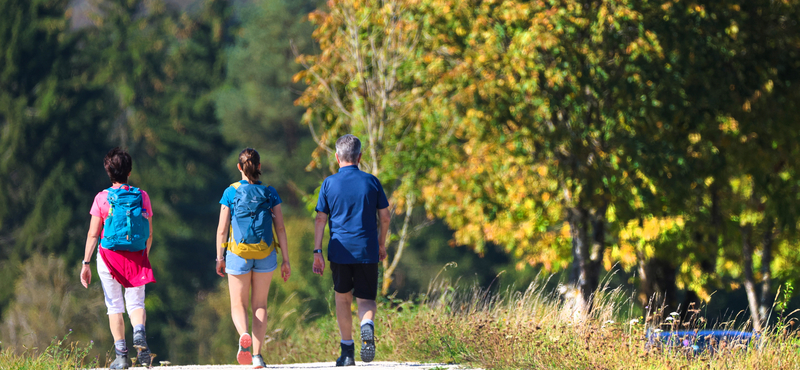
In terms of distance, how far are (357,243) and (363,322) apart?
548mm

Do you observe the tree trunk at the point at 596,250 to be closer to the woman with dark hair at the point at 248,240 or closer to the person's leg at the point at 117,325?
the woman with dark hair at the point at 248,240

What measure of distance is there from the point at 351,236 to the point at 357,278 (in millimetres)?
309

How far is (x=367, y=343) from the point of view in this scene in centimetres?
618

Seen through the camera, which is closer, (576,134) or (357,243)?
(357,243)

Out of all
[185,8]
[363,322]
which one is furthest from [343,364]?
[185,8]

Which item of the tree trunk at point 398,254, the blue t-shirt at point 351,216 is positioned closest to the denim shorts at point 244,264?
the blue t-shirt at point 351,216

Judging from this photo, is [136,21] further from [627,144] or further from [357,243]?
[357,243]

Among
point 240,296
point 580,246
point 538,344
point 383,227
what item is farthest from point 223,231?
point 580,246

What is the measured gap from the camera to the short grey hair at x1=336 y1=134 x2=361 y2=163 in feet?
20.8

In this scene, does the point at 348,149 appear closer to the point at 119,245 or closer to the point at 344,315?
the point at 344,315

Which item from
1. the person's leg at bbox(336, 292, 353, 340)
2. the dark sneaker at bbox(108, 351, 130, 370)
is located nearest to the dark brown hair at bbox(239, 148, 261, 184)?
the person's leg at bbox(336, 292, 353, 340)

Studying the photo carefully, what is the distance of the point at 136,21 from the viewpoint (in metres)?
48.1

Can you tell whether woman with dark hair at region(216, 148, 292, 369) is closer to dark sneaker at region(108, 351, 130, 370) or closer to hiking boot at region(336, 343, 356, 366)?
hiking boot at region(336, 343, 356, 366)

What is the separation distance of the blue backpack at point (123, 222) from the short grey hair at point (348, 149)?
1.44 m
